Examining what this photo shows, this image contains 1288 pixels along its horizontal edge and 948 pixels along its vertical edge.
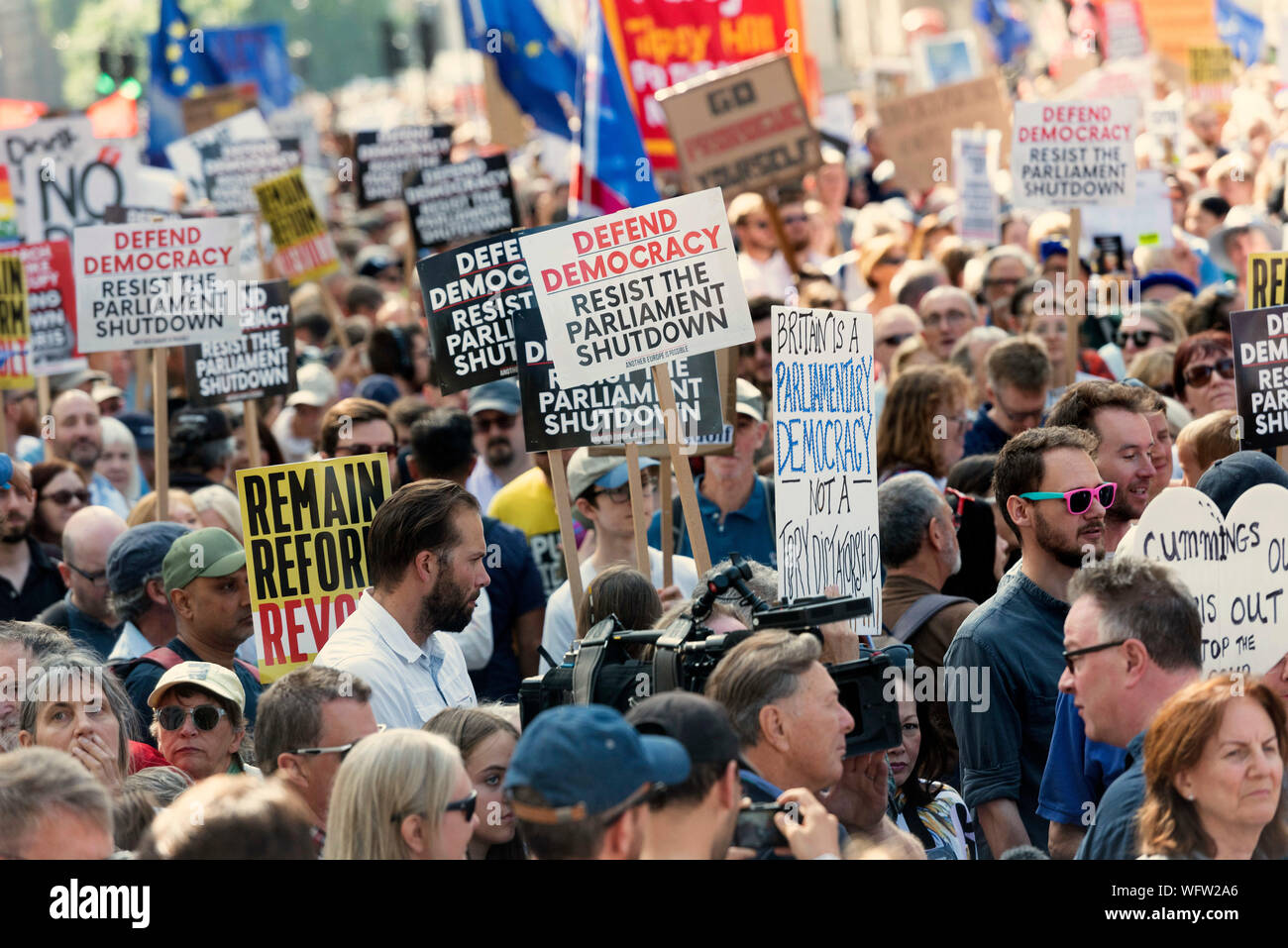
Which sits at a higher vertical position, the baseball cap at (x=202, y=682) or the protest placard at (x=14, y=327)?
the protest placard at (x=14, y=327)

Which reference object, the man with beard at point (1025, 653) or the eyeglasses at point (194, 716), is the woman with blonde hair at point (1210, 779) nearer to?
the man with beard at point (1025, 653)

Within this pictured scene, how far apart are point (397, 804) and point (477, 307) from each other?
10.1ft

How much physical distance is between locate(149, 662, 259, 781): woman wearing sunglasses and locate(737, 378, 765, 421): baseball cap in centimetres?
282

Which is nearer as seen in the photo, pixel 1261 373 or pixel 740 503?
pixel 1261 373

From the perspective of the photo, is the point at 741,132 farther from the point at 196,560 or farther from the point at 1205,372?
the point at 196,560

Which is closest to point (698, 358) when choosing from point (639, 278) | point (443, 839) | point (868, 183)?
point (639, 278)

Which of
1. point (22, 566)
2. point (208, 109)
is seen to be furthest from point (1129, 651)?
point (208, 109)

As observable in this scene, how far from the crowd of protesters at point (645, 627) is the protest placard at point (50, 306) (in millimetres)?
537

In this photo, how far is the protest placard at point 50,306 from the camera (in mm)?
10039

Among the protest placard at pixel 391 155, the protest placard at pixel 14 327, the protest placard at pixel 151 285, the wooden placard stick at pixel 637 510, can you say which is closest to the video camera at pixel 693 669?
the wooden placard stick at pixel 637 510

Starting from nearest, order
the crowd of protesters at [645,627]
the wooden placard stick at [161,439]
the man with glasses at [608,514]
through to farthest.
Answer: the crowd of protesters at [645,627] < the man with glasses at [608,514] < the wooden placard stick at [161,439]

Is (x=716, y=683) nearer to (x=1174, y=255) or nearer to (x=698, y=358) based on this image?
(x=698, y=358)

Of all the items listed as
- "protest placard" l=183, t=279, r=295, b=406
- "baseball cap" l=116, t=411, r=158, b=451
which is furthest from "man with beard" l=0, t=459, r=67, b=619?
"baseball cap" l=116, t=411, r=158, b=451

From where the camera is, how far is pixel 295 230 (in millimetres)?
12500
